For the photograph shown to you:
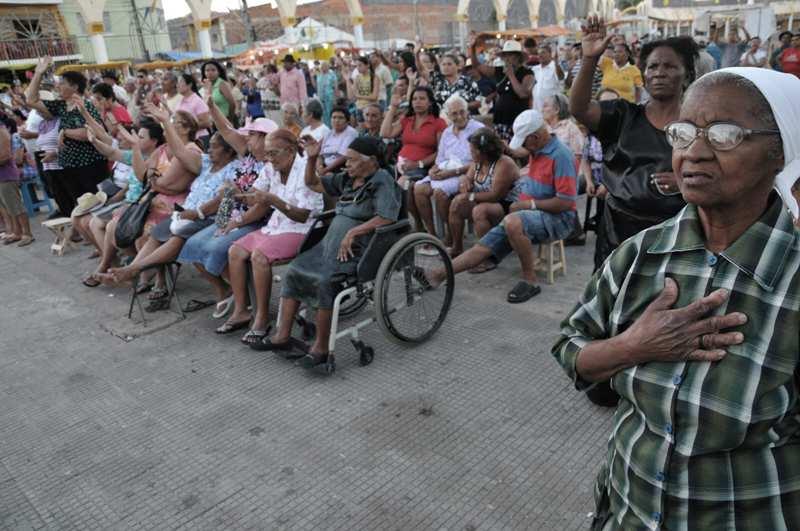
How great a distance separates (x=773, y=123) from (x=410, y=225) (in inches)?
116

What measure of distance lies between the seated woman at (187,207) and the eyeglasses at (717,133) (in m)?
4.03

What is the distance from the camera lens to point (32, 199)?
8852 mm

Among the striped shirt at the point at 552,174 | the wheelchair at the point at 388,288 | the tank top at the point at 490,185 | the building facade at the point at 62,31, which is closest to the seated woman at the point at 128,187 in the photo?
the wheelchair at the point at 388,288

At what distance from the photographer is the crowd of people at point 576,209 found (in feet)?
3.38

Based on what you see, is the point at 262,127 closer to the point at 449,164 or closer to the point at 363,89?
the point at 449,164

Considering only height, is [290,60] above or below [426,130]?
above

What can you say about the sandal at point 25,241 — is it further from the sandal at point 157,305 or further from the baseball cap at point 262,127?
the baseball cap at point 262,127

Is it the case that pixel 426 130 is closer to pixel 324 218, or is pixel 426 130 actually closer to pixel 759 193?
pixel 324 218

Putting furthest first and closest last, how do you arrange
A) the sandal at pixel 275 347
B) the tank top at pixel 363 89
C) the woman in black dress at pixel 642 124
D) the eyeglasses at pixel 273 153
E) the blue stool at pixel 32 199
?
the tank top at pixel 363 89
the blue stool at pixel 32 199
the eyeglasses at pixel 273 153
the sandal at pixel 275 347
the woman in black dress at pixel 642 124

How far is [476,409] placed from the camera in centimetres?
315

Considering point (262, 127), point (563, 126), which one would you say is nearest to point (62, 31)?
point (262, 127)

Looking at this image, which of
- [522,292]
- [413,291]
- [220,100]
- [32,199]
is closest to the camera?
[413,291]

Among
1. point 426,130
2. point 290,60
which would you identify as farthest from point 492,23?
point 426,130

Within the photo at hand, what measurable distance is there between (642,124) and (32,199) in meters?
9.02
